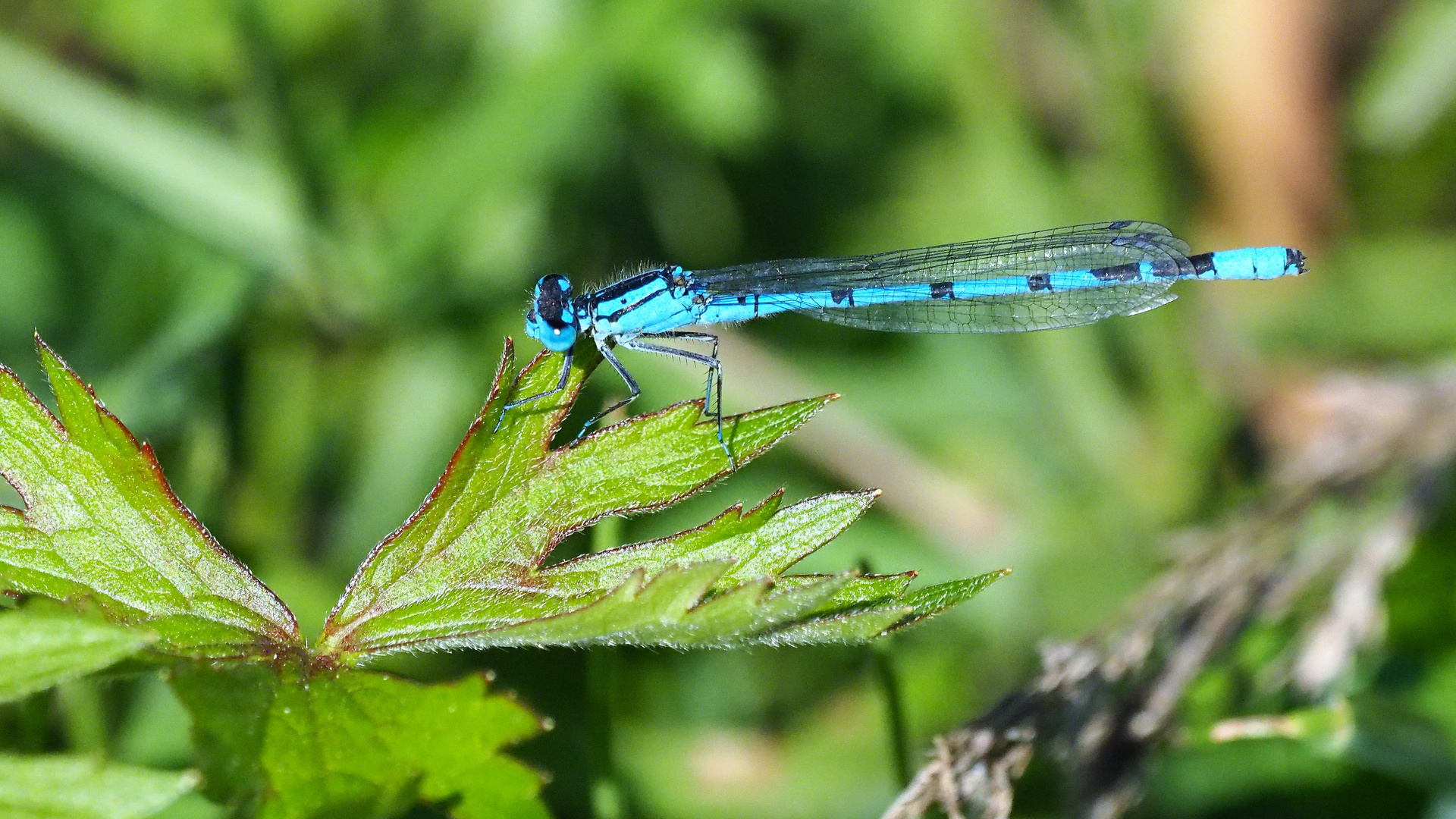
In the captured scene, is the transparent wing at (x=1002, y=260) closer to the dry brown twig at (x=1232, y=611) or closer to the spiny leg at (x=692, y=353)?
the spiny leg at (x=692, y=353)

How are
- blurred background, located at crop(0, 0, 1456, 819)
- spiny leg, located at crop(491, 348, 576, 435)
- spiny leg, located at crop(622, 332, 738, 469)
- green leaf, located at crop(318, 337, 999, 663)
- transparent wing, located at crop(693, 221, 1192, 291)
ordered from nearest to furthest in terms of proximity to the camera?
1. green leaf, located at crop(318, 337, 999, 663)
2. spiny leg, located at crop(491, 348, 576, 435)
3. spiny leg, located at crop(622, 332, 738, 469)
4. blurred background, located at crop(0, 0, 1456, 819)
5. transparent wing, located at crop(693, 221, 1192, 291)

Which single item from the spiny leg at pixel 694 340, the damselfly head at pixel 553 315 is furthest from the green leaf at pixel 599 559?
the spiny leg at pixel 694 340

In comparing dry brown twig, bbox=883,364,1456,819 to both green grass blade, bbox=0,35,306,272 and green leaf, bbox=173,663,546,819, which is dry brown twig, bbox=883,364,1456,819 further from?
green grass blade, bbox=0,35,306,272

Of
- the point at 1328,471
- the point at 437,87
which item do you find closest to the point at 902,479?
the point at 1328,471

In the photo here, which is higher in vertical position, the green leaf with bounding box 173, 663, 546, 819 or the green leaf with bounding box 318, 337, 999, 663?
the green leaf with bounding box 318, 337, 999, 663

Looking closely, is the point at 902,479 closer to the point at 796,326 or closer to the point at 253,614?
the point at 796,326

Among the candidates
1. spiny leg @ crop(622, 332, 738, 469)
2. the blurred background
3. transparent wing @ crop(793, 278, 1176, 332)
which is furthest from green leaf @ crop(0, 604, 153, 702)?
transparent wing @ crop(793, 278, 1176, 332)

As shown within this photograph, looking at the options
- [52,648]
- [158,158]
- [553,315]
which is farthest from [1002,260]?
[52,648]
